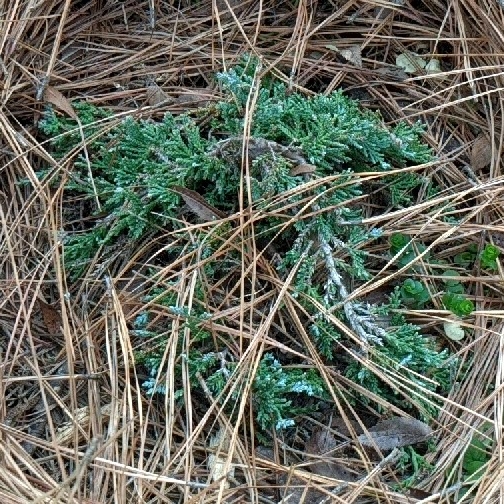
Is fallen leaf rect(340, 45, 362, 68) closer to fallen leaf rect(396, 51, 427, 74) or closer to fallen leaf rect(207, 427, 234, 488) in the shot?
fallen leaf rect(396, 51, 427, 74)

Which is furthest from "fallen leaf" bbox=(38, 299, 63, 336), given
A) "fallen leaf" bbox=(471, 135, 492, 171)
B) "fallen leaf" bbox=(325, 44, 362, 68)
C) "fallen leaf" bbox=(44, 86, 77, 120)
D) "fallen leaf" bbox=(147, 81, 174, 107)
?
"fallen leaf" bbox=(471, 135, 492, 171)

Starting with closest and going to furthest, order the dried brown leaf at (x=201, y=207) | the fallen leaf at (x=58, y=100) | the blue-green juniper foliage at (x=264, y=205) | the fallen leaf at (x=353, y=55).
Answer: the blue-green juniper foliage at (x=264, y=205) < the dried brown leaf at (x=201, y=207) < the fallen leaf at (x=58, y=100) < the fallen leaf at (x=353, y=55)

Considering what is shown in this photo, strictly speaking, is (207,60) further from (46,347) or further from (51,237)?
(46,347)

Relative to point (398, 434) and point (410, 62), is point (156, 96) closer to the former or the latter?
point (410, 62)

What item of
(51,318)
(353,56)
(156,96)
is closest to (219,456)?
(51,318)

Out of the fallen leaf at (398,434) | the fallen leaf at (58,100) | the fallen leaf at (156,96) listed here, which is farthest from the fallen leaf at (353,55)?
the fallen leaf at (398,434)

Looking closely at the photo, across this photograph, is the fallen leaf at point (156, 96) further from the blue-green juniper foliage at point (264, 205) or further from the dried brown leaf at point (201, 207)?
the dried brown leaf at point (201, 207)
